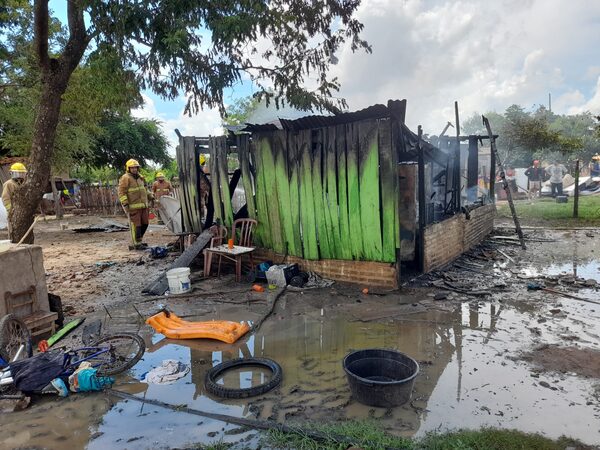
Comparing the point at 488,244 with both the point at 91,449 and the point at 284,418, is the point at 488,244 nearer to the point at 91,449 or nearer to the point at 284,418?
the point at 284,418

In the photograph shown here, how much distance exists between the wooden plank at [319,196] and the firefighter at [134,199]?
5.19 meters

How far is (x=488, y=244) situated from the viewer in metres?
9.83

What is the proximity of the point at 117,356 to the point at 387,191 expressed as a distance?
426 cm

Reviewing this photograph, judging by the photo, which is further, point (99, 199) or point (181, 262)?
point (99, 199)

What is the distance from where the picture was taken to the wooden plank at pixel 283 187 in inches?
290

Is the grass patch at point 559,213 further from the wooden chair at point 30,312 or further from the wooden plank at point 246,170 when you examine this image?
the wooden chair at point 30,312

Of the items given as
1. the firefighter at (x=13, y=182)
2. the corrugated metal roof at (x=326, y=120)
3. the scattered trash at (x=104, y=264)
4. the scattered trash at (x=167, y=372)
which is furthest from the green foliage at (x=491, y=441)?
the scattered trash at (x=104, y=264)

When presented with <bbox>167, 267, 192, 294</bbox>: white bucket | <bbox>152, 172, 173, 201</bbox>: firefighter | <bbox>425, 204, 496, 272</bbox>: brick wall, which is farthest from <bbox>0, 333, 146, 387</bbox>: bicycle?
<bbox>152, 172, 173, 201</bbox>: firefighter

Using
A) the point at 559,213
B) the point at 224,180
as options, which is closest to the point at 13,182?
the point at 224,180

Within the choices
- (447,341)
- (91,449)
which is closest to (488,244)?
(447,341)

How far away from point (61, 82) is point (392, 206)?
18.1ft

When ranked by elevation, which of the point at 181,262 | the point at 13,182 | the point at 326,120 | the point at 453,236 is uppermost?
the point at 326,120

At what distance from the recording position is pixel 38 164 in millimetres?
6289

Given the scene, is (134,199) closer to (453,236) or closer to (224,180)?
(224,180)
